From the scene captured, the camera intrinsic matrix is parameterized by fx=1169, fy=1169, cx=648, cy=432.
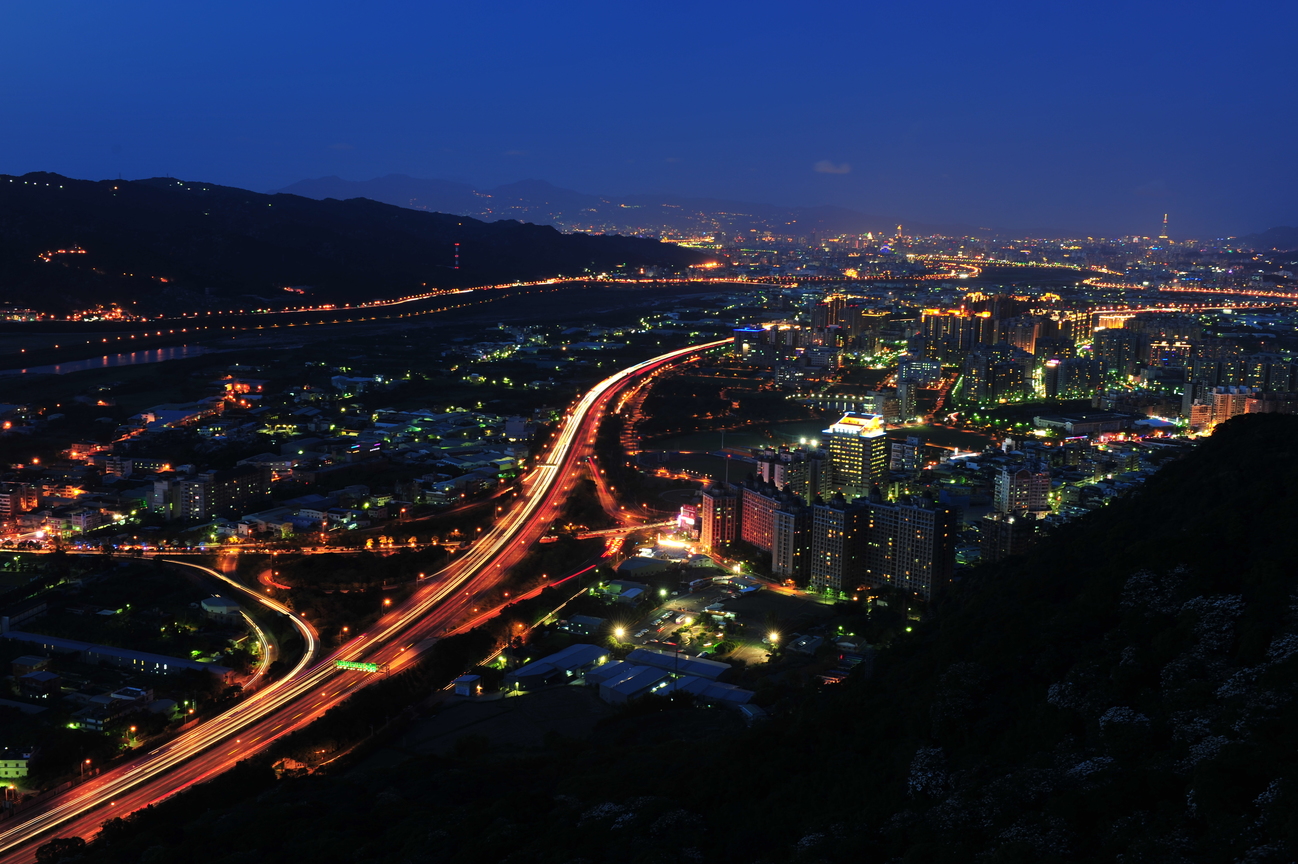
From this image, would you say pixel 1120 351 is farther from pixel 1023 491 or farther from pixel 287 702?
pixel 287 702

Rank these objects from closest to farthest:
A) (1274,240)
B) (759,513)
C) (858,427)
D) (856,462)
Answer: (759,513)
(856,462)
(858,427)
(1274,240)

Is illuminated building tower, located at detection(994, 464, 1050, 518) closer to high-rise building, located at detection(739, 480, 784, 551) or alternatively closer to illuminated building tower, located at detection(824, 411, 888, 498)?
illuminated building tower, located at detection(824, 411, 888, 498)

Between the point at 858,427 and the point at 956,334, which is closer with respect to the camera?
the point at 858,427

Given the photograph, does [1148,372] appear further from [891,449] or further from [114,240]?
[114,240]

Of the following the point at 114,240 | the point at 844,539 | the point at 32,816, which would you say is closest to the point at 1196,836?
the point at 32,816

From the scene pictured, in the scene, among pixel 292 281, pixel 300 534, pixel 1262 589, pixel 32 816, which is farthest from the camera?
pixel 292 281

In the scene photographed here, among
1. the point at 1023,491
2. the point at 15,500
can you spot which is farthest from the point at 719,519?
the point at 15,500
